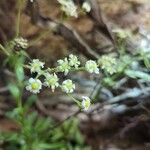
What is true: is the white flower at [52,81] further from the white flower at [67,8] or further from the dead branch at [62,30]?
the dead branch at [62,30]

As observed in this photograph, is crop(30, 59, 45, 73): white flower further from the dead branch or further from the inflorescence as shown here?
the dead branch

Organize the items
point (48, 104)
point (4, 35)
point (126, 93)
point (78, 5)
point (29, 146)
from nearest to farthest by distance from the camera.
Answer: point (78, 5), point (29, 146), point (126, 93), point (4, 35), point (48, 104)

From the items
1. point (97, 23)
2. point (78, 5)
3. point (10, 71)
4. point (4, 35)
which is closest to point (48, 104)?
point (10, 71)

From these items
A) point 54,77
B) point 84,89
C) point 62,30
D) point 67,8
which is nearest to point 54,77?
point 54,77

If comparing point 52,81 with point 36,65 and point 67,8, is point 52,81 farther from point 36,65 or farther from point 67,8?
point 67,8

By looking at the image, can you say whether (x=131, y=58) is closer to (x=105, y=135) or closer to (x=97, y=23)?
(x=97, y=23)

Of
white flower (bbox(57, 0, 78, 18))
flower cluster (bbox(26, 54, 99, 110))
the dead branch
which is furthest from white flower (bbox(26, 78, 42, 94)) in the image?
the dead branch

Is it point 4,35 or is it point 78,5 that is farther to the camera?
point 4,35

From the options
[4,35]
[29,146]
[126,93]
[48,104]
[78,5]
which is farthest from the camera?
[48,104]

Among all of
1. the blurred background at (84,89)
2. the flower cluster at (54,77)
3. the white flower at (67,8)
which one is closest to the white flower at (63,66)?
the flower cluster at (54,77)

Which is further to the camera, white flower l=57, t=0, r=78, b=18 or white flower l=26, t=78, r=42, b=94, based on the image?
white flower l=57, t=0, r=78, b=18

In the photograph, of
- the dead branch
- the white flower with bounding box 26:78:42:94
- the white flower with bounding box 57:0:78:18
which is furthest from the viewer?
the dead branch
